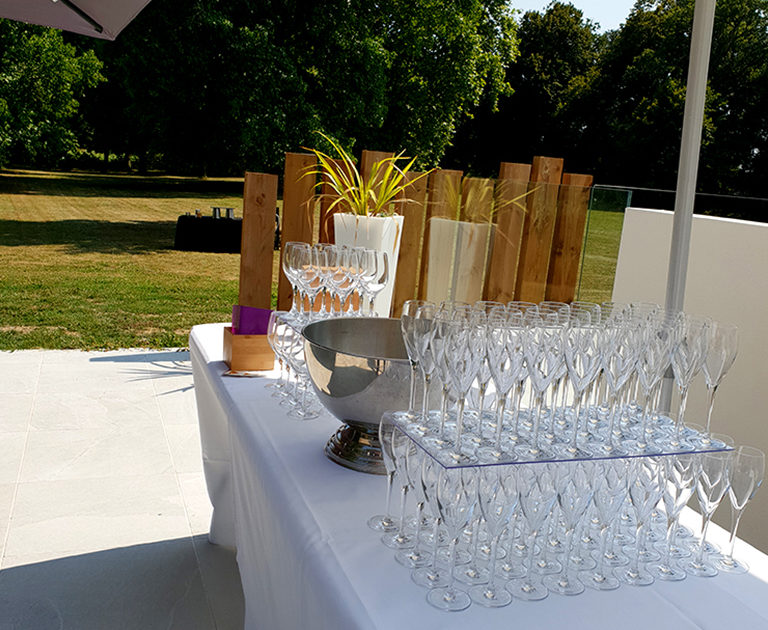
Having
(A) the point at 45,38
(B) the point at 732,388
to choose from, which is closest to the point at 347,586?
(B) the point at 732,388

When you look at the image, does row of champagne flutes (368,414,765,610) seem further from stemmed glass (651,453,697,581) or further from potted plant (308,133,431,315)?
potted plant (308,133,431,315)

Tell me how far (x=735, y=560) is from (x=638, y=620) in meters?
0.30

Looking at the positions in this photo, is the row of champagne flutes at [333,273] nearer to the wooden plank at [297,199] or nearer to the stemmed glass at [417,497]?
the wooden plank at [297,199]

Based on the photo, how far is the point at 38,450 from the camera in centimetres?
345

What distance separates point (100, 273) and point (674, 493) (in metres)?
9.20

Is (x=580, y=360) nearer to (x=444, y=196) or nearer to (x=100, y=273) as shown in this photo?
(x=444, y=196)

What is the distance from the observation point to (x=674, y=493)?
1.25 meters

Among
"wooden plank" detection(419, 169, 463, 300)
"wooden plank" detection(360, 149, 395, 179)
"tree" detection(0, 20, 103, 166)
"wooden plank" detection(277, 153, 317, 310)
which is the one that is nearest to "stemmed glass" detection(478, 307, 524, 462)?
"wooden plank" detection(277, 153, 317, 310)

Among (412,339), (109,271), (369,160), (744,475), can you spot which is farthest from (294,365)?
(109,271)

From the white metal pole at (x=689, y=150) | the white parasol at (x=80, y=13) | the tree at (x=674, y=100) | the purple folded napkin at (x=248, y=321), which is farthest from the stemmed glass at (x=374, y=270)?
the tree at (x=674, y=100)

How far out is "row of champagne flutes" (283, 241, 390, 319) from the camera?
6.98 ft

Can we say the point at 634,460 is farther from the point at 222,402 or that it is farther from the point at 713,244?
the point at 713,244

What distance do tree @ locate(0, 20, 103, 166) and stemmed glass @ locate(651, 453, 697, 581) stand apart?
16.5 meters

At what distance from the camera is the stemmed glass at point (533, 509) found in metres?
1.10
